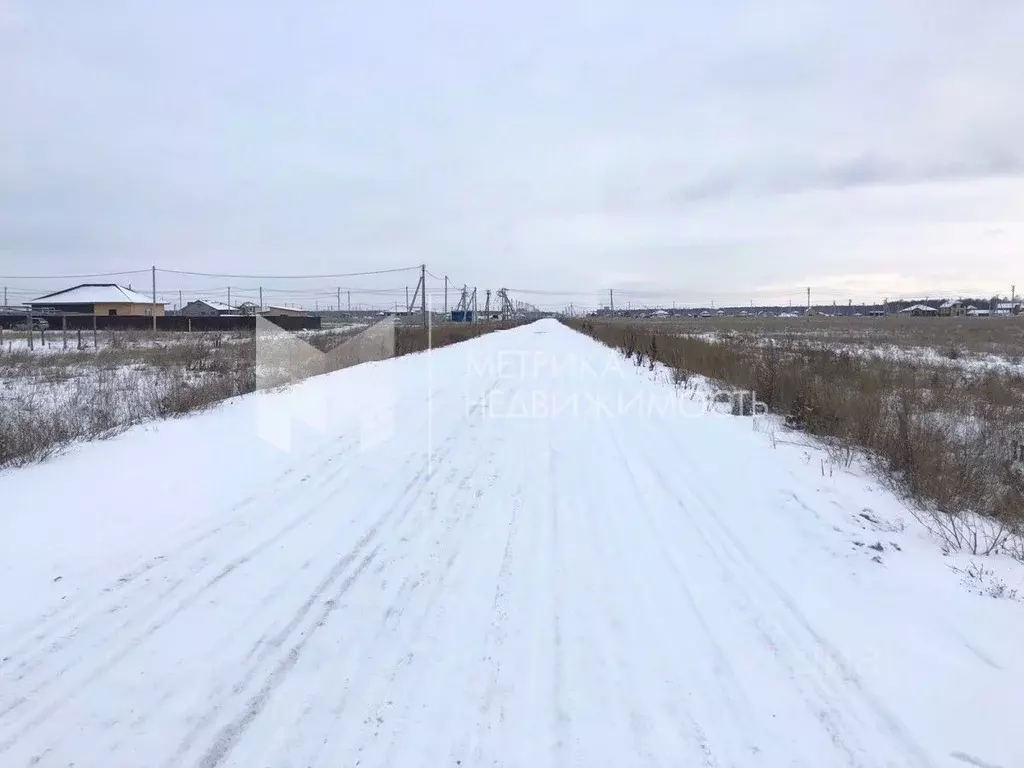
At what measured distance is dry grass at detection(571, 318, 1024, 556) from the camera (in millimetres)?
5793

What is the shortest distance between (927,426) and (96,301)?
7683 centimetres

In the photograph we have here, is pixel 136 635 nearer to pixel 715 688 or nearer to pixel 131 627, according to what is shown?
pixel 131 627

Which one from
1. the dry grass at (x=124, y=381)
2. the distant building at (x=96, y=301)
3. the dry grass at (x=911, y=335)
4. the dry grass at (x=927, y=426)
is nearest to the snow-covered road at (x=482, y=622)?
the dry grass at (x=927, y=426)

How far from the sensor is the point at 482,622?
11.8ft

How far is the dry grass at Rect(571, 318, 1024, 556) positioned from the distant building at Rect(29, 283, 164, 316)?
2606 inches

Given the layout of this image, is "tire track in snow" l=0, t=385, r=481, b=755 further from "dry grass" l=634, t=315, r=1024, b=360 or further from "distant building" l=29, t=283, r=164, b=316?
"distant building" l=29, t=283, r=164, b=316

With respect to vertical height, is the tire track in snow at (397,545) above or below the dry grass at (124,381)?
below

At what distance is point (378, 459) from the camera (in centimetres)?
732

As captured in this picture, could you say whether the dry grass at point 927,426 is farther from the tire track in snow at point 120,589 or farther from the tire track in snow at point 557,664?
the tire track in snow at point 120,589

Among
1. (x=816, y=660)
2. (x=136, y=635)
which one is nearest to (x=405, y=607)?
(x=136, y=635)

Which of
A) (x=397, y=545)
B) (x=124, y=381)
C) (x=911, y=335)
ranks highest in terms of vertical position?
(x=911, y=335)

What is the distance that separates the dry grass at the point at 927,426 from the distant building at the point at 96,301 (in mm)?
66182

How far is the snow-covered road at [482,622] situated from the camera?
2.65m

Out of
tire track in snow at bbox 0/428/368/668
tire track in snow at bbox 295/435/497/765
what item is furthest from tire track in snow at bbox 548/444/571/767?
tire track in snow at bbox 0/428/368/668
